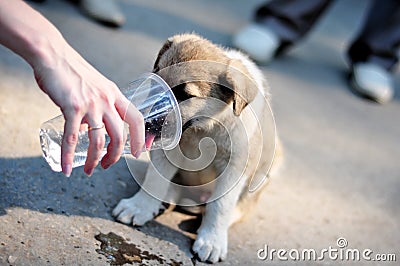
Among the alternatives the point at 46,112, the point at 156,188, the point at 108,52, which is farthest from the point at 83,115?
the point at 108,52

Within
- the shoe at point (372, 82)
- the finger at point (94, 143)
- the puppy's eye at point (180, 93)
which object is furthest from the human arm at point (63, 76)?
the shoe at point (372, 82)

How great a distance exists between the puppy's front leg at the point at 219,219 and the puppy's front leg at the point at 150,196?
0.22 metres

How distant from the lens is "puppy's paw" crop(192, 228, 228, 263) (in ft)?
8.41

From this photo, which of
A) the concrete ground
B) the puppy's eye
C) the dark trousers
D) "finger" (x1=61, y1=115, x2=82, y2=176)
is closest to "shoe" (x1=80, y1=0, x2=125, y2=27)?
the concrete ground

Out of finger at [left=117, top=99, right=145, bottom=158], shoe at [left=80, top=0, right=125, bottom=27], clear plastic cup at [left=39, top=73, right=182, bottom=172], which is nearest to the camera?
finger at [left=117, top=99, right=145, bottom=158]

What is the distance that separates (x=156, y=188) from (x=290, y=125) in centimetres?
152

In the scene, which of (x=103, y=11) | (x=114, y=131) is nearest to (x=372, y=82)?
(x=103, y=11)

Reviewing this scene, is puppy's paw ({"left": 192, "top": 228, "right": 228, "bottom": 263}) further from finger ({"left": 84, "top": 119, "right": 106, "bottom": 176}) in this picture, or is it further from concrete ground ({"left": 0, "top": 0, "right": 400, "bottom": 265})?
finger ({"left": 84, "top": 119, "right": 106, "bottom": 176})

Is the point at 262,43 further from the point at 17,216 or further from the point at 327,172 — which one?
the point at 17,216

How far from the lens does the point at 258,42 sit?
459cm

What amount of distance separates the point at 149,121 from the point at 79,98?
2.05ft

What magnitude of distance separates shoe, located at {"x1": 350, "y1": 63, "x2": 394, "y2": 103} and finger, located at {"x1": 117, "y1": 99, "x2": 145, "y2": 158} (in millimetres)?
3152

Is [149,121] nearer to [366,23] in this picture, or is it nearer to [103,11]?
[103,11]

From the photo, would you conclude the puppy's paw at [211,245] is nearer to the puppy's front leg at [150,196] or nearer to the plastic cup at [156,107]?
the puppy's front leg at [150,196]
